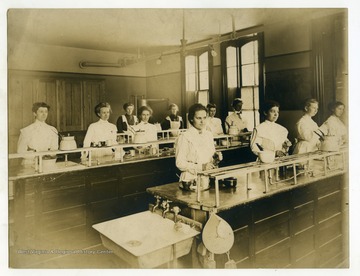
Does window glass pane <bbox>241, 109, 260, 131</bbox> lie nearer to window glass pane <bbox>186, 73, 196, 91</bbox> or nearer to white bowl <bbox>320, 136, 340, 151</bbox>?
window glass pane <bbox>186, 73, 196, 91</bbox>

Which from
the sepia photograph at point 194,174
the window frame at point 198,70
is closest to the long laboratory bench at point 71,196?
the sepia photograph at point 194,174

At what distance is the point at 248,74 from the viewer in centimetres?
450

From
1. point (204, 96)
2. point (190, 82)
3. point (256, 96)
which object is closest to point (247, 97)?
point (256, 96)

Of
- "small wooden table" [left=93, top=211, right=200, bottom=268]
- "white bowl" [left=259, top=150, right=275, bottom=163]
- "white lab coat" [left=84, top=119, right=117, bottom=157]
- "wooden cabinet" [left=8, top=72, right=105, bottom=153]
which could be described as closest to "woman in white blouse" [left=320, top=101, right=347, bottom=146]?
"white bowl" [left=259, top=150, right=275, bottom=163]

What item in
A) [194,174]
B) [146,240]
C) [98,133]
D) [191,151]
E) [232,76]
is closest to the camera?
[146,240]

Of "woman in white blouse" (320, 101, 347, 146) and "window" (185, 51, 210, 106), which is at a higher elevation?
"window" (185, 51, 210, 106)

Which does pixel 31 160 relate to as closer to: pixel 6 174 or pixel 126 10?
pixel 6 174

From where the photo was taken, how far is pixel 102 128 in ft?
11.0

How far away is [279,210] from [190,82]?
370cm

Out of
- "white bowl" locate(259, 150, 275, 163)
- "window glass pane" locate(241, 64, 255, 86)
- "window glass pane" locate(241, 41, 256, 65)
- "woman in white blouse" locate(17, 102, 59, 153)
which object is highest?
"window glass pane" locate(241, 41, 256, 65)

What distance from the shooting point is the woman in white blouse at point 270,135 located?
7.87 ft

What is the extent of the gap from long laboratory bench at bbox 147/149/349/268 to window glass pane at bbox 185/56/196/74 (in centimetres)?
324

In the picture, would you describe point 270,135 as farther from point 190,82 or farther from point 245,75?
point 190,82

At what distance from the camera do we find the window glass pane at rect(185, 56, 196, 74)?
17.0 feet
